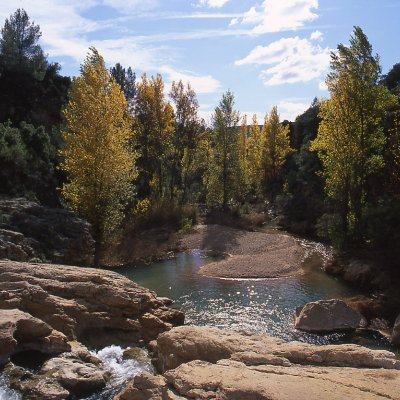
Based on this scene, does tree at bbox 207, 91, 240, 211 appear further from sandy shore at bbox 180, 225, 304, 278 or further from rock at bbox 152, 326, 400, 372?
rock at bbox 152, 326, 400, 372

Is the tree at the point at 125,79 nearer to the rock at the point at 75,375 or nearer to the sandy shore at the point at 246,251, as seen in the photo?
the sandy shore at the point at 246,251

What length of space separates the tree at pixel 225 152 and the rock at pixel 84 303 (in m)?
27.4

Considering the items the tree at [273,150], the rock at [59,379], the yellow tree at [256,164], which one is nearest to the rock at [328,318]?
the rock at [59,379]

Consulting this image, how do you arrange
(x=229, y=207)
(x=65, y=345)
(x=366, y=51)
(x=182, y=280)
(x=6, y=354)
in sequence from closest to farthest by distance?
(x=6, y=354), (x=65, y=345), (x=182, y=280), (x=366, y=51), (x=229, y=207)

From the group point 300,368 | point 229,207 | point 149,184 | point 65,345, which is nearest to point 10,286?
point 65,345

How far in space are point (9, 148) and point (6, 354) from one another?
54.5 ft

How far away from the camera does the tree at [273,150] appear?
2012 inches

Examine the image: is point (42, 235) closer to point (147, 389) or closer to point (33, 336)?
point (33, 336)

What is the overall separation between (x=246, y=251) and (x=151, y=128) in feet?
52.0

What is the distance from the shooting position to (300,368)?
30.2 feet

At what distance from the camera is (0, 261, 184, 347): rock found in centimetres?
1286

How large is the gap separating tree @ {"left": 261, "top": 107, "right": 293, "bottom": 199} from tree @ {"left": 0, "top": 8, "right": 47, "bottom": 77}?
24513 mm

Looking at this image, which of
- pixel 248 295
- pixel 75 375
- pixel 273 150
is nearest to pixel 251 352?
pixel 75 375

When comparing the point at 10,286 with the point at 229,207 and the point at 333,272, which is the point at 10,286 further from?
the point at 229,207
